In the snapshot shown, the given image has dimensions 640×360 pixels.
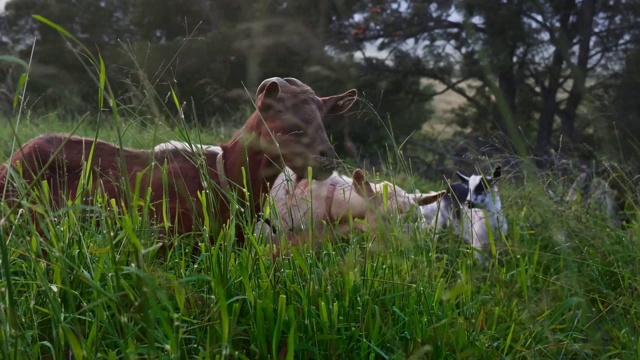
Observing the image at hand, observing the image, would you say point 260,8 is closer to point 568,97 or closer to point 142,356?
point 568,97

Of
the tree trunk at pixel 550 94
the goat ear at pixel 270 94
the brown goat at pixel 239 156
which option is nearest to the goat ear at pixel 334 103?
the brown goat at pixel 239 156

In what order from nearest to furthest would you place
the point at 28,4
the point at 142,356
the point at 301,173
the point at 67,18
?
the point at 142,356 < the point at 301,173 < the point at 28,4 < the point at 67,18

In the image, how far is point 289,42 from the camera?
8336mm

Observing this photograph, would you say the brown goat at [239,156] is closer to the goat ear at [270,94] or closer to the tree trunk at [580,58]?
the goat ear at [270,94]

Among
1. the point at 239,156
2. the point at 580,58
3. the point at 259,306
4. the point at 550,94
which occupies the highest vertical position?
the point at 580,58

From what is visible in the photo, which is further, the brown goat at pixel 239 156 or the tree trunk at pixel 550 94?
the tree trunk at pixel 550 94

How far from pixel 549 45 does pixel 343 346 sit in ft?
24.3

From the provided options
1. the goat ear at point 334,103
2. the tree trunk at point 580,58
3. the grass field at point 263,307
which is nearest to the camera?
the grass field at point 263,307

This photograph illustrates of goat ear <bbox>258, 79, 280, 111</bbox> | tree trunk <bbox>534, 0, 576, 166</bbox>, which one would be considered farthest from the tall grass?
tree trunk <bbox>534, 0, 576, 166</bbox>

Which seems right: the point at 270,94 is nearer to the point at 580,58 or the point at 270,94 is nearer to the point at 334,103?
the point at 334,103

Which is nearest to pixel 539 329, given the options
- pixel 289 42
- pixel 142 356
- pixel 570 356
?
pixel 570 356

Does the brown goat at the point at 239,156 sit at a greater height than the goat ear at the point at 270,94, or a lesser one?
lesser

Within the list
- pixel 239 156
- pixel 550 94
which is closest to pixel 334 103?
pixel 239 156

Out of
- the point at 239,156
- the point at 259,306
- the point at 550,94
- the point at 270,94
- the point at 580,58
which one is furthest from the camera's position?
the point at 550,94
